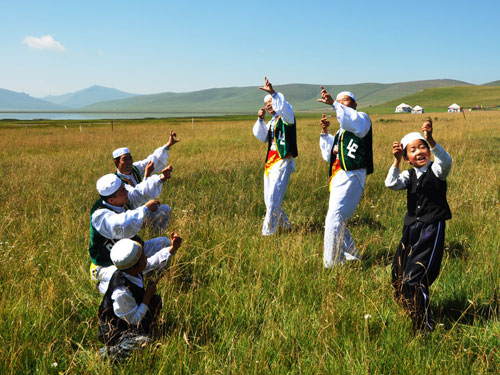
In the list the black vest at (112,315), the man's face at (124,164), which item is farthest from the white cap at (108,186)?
the man's face at (124,164)

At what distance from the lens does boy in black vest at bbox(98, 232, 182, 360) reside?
268 centimetres

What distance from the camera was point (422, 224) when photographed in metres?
3.20

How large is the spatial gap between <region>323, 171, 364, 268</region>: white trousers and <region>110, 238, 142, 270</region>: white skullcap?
2524mm

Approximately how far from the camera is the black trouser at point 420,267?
9.97 ft

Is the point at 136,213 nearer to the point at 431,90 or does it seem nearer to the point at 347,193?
the point at 347,193

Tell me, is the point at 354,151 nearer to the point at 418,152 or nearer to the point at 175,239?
the point at 418,152

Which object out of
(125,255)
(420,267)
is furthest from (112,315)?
(420,267)

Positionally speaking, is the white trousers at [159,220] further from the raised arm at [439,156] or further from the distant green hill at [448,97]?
the distant green hill at [448,97]

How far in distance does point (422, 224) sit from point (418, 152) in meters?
0.65

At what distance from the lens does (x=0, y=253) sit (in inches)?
172

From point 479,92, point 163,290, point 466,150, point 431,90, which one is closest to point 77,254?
point 163,290

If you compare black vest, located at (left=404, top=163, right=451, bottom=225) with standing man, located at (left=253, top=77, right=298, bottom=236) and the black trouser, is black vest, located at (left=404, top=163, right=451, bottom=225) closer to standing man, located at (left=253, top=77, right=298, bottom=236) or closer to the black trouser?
the black trouser

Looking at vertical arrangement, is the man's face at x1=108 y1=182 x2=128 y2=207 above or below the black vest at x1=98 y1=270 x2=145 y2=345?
above

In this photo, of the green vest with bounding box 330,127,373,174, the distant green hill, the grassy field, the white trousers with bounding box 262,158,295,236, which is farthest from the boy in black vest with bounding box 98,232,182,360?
the distant green hill
